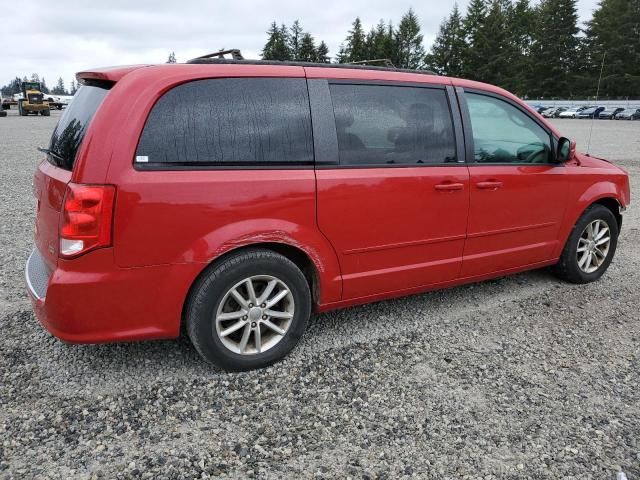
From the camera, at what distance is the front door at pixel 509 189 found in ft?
13.0

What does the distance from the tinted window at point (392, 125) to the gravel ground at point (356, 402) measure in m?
1.24

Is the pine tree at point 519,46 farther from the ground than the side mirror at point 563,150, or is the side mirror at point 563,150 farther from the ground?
the pine tree at point 519,46

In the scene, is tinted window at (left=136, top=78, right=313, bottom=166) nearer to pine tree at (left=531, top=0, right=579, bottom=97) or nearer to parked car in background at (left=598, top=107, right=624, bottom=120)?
parked car in background at (left=598, top=107, right=624, bottom=120)

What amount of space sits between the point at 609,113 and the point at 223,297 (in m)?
58.3

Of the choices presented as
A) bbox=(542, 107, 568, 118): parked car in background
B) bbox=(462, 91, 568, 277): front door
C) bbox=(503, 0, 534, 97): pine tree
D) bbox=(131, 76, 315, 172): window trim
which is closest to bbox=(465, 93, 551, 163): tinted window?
bbox=(462, 91, 568, 277): front door

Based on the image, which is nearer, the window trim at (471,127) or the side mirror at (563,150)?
the window trim at (471,127)

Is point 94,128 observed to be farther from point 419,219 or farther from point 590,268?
point 590,268

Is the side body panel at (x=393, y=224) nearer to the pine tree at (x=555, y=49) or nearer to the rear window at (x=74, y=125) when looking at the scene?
the rear window at (x=74, y=125)

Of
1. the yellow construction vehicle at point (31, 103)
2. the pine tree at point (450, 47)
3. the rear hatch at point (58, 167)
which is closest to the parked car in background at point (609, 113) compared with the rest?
the pine tree at point (450, 47)

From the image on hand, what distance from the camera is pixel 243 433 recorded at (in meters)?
2.65

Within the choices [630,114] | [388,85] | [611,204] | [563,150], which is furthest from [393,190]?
[630,114]

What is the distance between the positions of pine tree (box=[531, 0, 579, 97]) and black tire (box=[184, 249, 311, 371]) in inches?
3387

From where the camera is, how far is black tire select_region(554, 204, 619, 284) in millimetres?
4719

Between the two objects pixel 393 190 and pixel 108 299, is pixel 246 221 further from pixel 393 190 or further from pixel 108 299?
pixel 393 190
